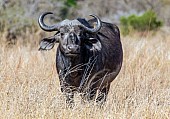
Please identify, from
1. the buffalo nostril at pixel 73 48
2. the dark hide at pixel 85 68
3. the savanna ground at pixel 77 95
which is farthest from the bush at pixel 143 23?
the buffalo nostril at pixel 73 48

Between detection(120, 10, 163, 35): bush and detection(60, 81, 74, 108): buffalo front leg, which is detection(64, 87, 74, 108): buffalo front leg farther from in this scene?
detection(120, 10, 163, 35): bush

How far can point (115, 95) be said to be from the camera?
697 cm

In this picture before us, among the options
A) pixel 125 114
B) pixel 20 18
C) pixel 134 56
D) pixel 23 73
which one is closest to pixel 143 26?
pixel 20 18

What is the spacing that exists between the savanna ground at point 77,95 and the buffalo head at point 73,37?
19.0 inches

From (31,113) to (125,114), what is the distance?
953 millimetres

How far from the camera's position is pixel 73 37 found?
6547 mm

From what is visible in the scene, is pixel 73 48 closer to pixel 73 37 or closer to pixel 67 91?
pixel 73 37

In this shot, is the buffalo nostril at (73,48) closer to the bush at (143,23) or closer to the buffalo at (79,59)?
the buffalo at (79,59)

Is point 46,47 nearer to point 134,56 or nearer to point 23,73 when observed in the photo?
point 23,73

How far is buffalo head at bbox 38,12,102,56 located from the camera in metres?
6.45

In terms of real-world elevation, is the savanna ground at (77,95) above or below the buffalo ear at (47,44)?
below

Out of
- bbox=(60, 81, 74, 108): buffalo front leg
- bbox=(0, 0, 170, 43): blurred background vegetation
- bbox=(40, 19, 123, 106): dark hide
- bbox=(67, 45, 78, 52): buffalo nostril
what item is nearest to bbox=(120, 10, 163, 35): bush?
bbox=(0, 0, 170, 43): blurred background vegetation

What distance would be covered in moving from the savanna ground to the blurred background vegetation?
2362 millimetres

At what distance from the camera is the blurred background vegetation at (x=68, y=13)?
50.9 ft
